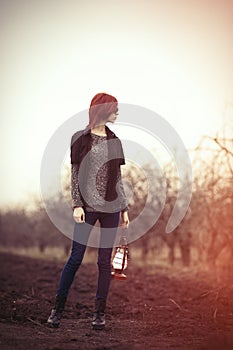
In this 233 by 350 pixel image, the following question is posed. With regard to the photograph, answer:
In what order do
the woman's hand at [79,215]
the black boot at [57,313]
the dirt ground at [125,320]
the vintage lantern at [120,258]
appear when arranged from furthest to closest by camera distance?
the vintage lantern at [120,258], the black boot at [57,313], the woman's hand at [79,215], the dirt ground at [125,320]

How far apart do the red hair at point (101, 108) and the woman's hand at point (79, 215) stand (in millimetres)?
668

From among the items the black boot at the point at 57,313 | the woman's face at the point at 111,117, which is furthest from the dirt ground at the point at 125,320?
the woman's face at the point at 111,117

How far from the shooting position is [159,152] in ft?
47.6

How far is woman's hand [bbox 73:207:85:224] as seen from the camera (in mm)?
4984

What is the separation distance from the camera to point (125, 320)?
5.99m

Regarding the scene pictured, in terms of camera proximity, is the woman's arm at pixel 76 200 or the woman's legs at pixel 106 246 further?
the woman's legs at pixel 106 246

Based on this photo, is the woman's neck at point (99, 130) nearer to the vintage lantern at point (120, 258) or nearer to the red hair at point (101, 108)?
the red hair at point (101, 108)

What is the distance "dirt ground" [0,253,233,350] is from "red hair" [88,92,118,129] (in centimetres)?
166

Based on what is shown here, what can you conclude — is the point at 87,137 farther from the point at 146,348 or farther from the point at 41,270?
the point at 41,270

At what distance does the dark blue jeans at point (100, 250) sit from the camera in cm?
503

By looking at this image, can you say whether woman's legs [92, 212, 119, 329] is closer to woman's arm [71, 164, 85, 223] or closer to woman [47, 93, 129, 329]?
woman [47, 93, 129, 329]

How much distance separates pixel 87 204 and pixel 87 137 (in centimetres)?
53

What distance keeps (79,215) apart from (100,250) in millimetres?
379

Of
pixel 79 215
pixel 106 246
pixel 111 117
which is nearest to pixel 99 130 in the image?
pixel 111 117
